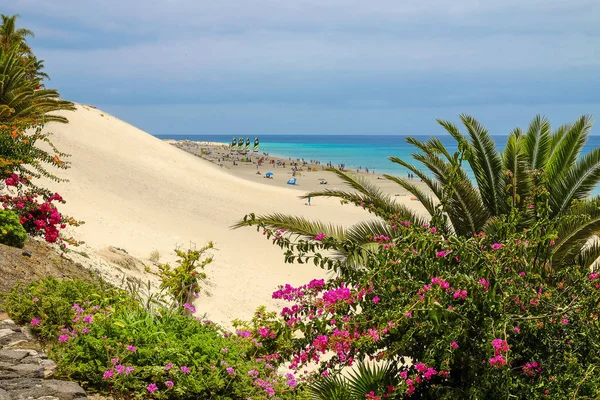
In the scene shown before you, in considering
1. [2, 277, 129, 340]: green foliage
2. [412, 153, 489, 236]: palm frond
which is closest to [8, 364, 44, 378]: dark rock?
[2, 277, 129, 340]: green foliage

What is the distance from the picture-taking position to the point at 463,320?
415 cm

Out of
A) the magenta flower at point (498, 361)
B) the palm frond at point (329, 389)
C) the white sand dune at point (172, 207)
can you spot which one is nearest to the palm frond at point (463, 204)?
the palm frond at point (329, 389)

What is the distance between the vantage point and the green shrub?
24.7 ft

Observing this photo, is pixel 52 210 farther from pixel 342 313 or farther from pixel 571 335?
pixel 571 335

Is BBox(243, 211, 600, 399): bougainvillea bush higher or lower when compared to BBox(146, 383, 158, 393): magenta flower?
Answer: higher

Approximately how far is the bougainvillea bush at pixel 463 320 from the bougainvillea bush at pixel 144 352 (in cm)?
46

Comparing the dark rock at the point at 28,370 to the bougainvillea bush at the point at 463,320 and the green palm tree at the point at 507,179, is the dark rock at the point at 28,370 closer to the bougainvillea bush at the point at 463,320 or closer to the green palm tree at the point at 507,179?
the bougainvillea bush at the point at 463,320

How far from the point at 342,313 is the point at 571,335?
1699 millimetres

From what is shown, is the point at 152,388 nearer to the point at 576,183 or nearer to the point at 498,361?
the point at 498,361

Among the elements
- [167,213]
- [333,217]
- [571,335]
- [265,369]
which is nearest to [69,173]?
[167,213]

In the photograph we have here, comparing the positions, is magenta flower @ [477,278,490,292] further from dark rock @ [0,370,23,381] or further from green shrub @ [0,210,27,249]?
green shrub @ [0,210,27,249]

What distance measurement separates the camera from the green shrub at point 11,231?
24.7 ft

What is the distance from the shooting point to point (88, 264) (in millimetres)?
9719

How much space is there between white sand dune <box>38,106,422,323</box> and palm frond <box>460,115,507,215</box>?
5.00 m
